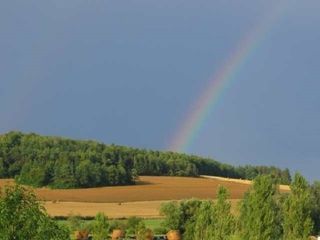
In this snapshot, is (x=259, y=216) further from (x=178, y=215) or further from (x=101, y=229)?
(x=178, y=215)

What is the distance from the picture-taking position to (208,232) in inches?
2685

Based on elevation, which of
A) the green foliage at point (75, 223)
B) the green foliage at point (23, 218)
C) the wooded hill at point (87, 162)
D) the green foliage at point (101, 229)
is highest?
the wooded hill at point (87, 162)

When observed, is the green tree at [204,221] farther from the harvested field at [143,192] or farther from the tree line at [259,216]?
the harvested field at [143,192]

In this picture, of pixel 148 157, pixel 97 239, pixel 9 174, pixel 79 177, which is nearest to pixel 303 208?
pixel 97 239

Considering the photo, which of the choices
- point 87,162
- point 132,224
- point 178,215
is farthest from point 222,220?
point 87,162

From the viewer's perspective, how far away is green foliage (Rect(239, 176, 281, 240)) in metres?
61.8

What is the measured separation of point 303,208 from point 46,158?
87.4m

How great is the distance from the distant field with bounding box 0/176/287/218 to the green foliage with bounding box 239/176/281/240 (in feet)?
146

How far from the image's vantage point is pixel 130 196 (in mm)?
130125

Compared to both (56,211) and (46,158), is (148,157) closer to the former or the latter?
(46,158)

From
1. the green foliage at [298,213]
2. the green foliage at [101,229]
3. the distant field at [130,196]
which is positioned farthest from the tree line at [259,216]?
the distant field at [130,196]

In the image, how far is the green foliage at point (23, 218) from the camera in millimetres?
21391

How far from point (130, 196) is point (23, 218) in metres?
109

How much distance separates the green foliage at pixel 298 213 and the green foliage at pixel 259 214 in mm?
1652
